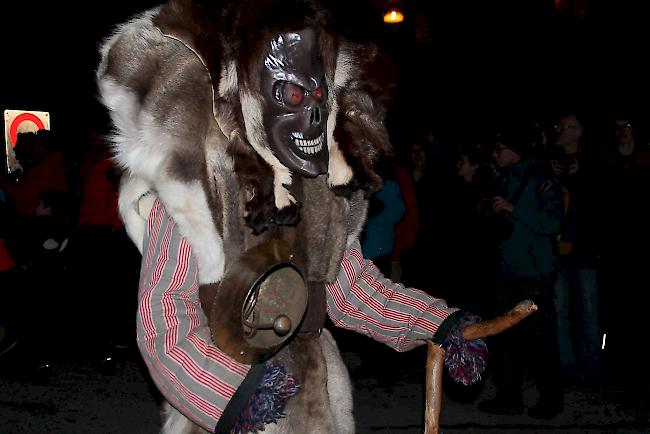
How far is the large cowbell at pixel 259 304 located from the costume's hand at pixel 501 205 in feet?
11.5

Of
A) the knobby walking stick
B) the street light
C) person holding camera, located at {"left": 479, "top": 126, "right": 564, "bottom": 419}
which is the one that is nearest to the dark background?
the street light

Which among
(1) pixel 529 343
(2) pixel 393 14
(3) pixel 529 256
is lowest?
(1) pixel 529 343

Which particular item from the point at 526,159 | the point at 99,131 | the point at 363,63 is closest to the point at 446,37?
the point at 99,131

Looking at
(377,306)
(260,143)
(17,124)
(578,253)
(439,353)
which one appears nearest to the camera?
(260,143)

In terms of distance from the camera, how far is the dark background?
41.2 ft

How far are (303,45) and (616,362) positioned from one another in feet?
18.8

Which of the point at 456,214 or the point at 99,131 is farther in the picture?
the point at 99,131

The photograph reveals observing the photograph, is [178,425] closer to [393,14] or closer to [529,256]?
[529,256]

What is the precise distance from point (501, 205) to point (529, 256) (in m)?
0.40

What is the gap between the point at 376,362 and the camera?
6.88 m

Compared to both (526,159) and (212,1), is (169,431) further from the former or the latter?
(526,159)

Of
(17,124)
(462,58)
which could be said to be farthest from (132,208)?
(462,58)

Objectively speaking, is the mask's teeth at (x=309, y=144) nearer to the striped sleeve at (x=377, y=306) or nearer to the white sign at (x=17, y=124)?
the striped sleeve at (x=377, y=306)

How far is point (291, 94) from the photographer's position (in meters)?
2.33
